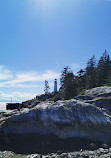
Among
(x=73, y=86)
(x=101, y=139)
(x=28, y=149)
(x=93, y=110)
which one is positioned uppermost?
(x=73, y=86)

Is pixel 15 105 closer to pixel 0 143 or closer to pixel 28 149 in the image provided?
pixel 0 143

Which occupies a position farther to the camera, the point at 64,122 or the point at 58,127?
the point at 58,127

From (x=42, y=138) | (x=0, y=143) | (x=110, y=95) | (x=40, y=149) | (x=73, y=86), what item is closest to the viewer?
(x=40, y=149)

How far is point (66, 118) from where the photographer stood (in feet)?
37.3

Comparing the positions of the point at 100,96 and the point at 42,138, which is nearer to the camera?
the point at 42,138

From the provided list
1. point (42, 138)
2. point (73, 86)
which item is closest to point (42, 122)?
point (42, 138)

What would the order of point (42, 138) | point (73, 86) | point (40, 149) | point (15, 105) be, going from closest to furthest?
1. point (40, 149)
2. point (42, 138)
3. point (73, 86)
4. point (15, 105)

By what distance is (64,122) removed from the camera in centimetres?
1123

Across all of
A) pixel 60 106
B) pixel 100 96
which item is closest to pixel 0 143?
pixel 60 106

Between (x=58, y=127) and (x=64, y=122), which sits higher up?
(x=64, y=122)

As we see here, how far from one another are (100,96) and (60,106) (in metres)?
7.81

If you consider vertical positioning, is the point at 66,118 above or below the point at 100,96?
below

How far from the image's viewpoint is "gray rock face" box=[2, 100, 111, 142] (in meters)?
11.1

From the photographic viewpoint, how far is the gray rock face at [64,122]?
436 inches
